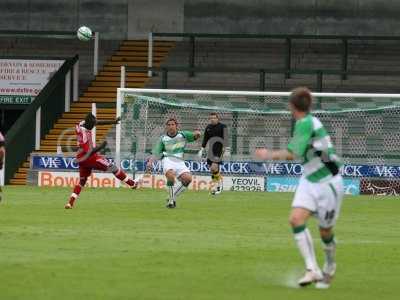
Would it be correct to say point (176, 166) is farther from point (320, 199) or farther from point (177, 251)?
point (320, 199)

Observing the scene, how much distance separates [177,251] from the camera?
1728 centimetres

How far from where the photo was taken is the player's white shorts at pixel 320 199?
43.5ft

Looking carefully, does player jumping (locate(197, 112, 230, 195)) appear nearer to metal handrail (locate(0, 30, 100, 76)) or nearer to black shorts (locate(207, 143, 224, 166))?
black shorts (locate(207, 143, 224, 166))

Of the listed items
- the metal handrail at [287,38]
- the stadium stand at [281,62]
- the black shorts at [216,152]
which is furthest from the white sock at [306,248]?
the stadium stand at [281,62]

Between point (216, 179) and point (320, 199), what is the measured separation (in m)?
20.4

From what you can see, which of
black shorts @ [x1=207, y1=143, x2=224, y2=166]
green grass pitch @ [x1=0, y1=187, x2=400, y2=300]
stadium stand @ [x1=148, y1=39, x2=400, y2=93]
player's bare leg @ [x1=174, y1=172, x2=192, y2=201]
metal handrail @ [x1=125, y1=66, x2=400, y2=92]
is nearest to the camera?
green grass pitch @ [x1=0, y1=187, x2=400, y2=300]

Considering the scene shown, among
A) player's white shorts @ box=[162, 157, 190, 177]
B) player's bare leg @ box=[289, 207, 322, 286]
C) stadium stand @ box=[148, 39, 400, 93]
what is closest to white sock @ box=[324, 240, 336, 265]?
player's bare leg @ box=[289, 207, 322, 286]

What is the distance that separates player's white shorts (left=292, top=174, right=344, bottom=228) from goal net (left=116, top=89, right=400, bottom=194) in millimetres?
22082

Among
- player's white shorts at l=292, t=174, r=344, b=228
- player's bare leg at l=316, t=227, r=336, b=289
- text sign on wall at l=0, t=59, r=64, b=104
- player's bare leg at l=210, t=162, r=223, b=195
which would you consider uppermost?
text sign on wall at l=0, t=59, r=64, b=104

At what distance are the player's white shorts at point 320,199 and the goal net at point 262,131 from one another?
2208 centimetres

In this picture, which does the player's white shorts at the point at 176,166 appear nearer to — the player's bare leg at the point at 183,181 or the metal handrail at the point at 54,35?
the player's bare leg at the point at 183,181

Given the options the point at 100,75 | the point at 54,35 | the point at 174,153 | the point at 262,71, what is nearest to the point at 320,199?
the point at 174,153

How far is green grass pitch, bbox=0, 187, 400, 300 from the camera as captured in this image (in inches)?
520

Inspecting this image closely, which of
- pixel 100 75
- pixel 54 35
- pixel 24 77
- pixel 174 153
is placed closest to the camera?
pixel 174 153
